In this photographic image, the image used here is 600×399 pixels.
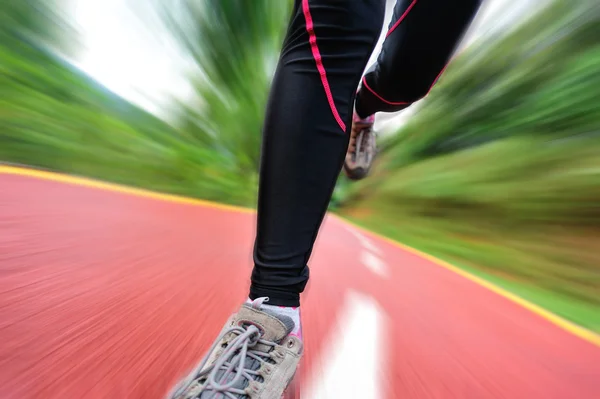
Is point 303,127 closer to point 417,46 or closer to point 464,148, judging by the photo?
point 417,46

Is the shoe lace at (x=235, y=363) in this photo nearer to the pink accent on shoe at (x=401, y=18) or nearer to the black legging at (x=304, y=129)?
the black legging at (x=304, y=129)

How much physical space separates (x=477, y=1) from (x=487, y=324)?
86 centimetres

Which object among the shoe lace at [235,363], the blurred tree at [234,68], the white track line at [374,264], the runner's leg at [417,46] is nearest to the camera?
the shoe lace at [235,363]

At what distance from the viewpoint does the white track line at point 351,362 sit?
66cm

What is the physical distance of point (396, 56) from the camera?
861 millimetres

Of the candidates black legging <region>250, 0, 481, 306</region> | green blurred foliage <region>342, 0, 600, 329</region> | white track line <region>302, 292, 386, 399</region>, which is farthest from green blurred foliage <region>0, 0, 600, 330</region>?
black legging <region>250, 0, 481, 306</region>

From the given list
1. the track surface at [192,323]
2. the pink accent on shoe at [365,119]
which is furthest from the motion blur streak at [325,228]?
the pink accent on shoe at [365,119]

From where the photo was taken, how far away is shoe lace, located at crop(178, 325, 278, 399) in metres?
0.55

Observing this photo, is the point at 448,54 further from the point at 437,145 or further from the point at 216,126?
the point at 216,126

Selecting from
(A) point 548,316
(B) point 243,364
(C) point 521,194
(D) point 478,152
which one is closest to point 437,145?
(D) point 478,152

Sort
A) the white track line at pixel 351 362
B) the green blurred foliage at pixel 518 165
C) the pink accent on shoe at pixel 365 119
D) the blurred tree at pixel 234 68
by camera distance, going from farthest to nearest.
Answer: the blurred tree at pixel 234 68, the green blurred foliage at pixel 518 165, the pink accent on shoe at pixel 365 119, the white track line at pixel 351 362

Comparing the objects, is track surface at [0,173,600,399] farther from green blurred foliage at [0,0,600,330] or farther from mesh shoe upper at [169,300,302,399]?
green blurred foliage at [0,0,600,330]

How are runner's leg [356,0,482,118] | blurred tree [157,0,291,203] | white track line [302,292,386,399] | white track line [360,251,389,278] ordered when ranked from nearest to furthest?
white track line [302,292,386,399] → runner's leg [356,0,482,118] → white track line [360,251,389,278] → blurred tree [157,0,291,203]

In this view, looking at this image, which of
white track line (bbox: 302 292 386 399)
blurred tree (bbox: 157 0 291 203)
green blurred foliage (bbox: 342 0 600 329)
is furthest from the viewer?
blurred tree (bbox: 157 0 291 203)
